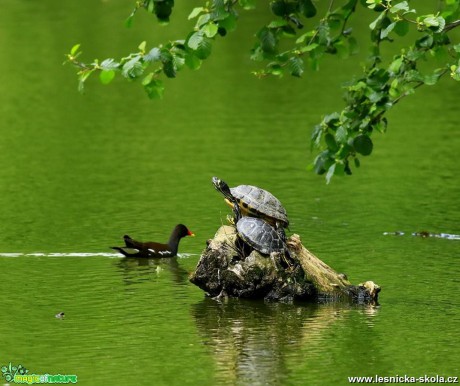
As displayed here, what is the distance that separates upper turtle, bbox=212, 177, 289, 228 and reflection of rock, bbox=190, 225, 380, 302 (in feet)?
2.54

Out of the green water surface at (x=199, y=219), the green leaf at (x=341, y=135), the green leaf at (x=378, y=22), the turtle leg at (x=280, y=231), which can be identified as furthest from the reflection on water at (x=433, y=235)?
the green leaf at (x=378, y=22)

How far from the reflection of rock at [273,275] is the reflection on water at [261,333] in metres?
0.18

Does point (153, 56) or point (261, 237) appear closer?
point (153, 56)

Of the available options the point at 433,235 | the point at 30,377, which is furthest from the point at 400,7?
the point at 433,235

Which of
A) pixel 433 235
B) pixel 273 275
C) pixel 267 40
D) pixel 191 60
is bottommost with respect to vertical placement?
pixel 273 275

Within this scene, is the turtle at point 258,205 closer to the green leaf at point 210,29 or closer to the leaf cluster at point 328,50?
the leaf cluster at point 328,50

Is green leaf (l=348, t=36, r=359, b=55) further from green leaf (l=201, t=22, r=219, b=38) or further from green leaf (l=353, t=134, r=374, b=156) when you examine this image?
green leaf (l=201, t=22, r=219, b=38)

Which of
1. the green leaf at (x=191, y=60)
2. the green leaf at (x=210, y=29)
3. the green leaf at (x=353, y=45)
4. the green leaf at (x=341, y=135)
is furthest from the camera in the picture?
the green leaf at (x=353, y=45)

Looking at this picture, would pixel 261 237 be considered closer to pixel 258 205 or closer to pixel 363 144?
pixel 258 205

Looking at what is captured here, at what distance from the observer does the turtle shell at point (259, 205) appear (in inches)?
731

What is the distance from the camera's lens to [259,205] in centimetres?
1861

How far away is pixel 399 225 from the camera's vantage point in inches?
925

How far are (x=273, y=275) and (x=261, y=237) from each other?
1.75 ft

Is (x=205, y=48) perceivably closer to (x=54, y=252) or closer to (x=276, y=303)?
(x=276, y=303)
